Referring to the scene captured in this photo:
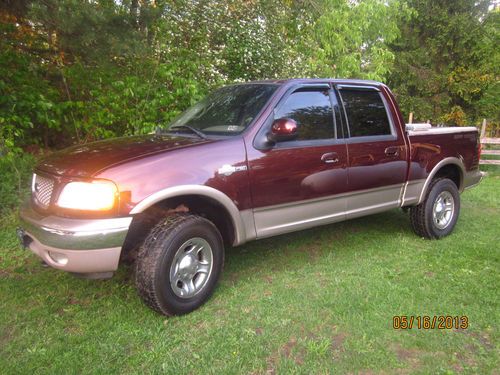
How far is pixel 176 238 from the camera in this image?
121 inches

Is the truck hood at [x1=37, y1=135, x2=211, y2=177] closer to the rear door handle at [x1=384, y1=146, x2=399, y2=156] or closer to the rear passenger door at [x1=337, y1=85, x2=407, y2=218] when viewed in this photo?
the rear passenger door at [x1=337, y1=85, x2=407, y2=218]

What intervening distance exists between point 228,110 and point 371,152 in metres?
1.56

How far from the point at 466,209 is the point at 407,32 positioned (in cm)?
1253

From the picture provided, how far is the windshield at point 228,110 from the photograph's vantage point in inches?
145

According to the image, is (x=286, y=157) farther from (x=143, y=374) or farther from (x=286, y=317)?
(x=143, y=374)

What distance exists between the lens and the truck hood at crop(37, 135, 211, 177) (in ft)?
9.65

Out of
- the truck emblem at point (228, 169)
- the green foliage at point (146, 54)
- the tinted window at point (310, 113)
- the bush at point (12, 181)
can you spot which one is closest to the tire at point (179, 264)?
the truck emblem at point (228, 169)

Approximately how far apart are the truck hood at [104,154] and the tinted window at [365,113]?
170 cm

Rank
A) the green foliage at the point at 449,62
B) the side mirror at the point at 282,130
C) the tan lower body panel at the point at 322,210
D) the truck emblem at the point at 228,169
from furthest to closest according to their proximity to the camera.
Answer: the green foliage at the point at 449,62 → the tan lower body panel at the point at 322,210 → the side mirror at the point at 282,130 → the truck emblem at the point at 228,169

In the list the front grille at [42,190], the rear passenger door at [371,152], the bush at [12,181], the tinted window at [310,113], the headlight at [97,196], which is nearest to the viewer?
the headlight at [97,196]

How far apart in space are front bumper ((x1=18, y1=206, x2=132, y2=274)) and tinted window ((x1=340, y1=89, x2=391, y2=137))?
254 centimetres

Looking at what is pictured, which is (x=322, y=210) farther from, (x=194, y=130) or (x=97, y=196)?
(x=97, y=196)
